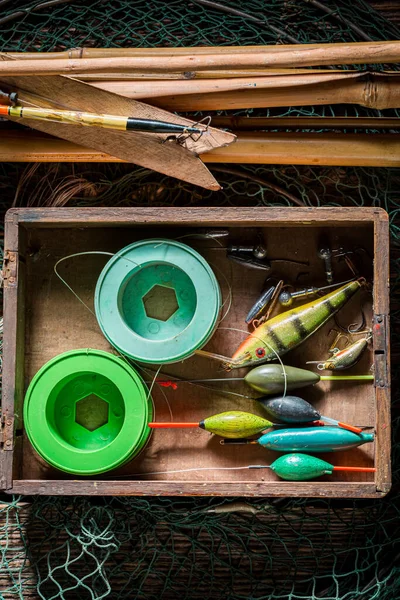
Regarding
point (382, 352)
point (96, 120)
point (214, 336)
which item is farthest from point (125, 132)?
A: point (382, 352)

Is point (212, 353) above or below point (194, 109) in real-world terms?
below

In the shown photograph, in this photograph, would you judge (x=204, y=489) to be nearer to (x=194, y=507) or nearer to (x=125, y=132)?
(x=194, y=507)

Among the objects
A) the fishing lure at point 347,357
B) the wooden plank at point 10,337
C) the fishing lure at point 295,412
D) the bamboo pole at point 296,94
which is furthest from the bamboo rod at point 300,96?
the fishing lure at point 295,412

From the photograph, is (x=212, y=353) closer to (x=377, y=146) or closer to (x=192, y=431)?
(x=192, y=431)

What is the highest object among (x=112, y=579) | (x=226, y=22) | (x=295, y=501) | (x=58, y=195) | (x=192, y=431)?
(x=226, y=22)

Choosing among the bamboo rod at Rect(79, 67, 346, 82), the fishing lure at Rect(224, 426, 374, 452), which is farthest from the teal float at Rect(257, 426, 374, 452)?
the bamboo rod at Rect(79, 67, 346, 82)

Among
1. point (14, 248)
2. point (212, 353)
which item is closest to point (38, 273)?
point (14, 248)

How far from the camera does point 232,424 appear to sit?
2.03 meters

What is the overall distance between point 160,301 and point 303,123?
0.55 m

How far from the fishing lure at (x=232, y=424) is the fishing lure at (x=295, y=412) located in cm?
4

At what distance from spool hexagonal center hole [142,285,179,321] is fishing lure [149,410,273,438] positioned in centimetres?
27

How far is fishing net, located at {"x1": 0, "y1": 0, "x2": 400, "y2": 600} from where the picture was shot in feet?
7.18

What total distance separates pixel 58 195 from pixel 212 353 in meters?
0.54

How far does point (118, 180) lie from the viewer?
216 centimetres
